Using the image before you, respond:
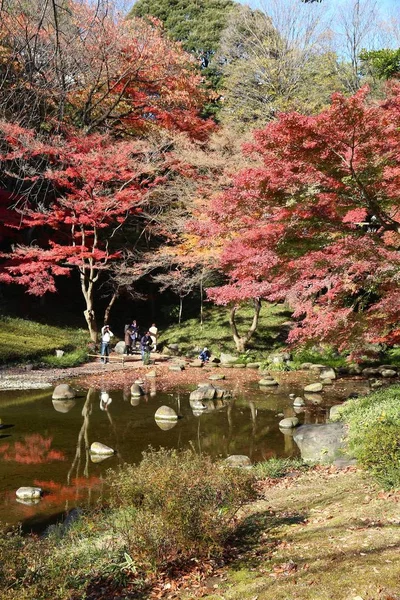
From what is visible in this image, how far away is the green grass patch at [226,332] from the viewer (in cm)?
2181

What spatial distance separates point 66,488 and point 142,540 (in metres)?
3.62

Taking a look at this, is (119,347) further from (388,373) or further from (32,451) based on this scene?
(32,451)

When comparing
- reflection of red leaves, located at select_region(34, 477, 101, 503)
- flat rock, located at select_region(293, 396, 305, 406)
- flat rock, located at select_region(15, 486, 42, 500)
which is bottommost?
flat rock, located at select_region(293, 396, 305, 406)

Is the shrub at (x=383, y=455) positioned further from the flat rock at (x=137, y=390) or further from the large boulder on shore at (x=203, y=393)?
the flat rock at (x=137, y=390)

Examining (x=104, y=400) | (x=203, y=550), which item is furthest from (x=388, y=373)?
(x=203, y=550)

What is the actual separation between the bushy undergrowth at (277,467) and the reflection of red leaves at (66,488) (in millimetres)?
2424

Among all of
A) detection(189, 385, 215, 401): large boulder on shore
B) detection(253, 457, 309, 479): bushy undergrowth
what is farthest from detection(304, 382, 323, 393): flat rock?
detection(253, 457, 309, 479): bushy undergrowth

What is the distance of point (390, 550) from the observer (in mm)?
4043

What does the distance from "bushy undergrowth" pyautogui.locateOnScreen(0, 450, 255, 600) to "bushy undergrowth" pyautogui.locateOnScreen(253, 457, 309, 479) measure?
2539 millimetres

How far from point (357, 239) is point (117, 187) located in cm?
1497

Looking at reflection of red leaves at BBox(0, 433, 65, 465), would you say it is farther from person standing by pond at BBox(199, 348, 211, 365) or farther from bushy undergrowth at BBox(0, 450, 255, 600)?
person standing by pond at BBox(199, 348, 211, 365)

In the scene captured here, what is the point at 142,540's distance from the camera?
4137 mm

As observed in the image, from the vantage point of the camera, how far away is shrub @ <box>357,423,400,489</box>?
5.70m

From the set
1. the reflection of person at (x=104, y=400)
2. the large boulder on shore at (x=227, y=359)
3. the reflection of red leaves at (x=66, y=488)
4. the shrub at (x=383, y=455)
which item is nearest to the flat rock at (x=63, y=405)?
the reflection of person at (x=104, y=400)
